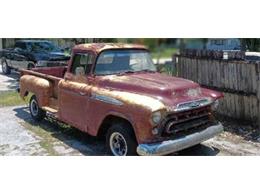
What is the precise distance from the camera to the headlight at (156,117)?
477 cm

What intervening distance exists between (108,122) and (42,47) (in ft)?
27.4

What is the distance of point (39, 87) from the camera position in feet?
24.8

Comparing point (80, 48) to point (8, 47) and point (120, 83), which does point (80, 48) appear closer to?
point (120, 83)

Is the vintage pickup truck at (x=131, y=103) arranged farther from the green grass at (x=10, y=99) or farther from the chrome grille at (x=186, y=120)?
the green grass at (x=10, y=99)

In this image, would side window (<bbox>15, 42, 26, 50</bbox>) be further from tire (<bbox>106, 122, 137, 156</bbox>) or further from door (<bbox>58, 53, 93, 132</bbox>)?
tire (<bbox>106, 122, 137, 156</bbox>)

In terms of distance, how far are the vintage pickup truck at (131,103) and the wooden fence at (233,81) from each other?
1628 millimetres

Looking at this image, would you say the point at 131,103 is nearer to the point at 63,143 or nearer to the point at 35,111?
the point at 63,143

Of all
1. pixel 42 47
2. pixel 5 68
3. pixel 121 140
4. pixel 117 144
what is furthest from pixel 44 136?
pixel 5 68

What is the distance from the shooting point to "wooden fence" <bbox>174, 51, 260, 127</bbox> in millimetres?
7168

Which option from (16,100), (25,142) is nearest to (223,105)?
(25,142)

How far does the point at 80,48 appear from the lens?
646 centimetres

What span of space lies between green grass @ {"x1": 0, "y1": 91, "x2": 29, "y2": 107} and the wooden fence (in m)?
4.68

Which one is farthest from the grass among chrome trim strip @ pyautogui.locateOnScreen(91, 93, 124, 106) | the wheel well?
chrome trim strip @ pyautogui.locateOnScreen(91, 93, 124, 106)

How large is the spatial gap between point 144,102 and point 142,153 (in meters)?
0.70
